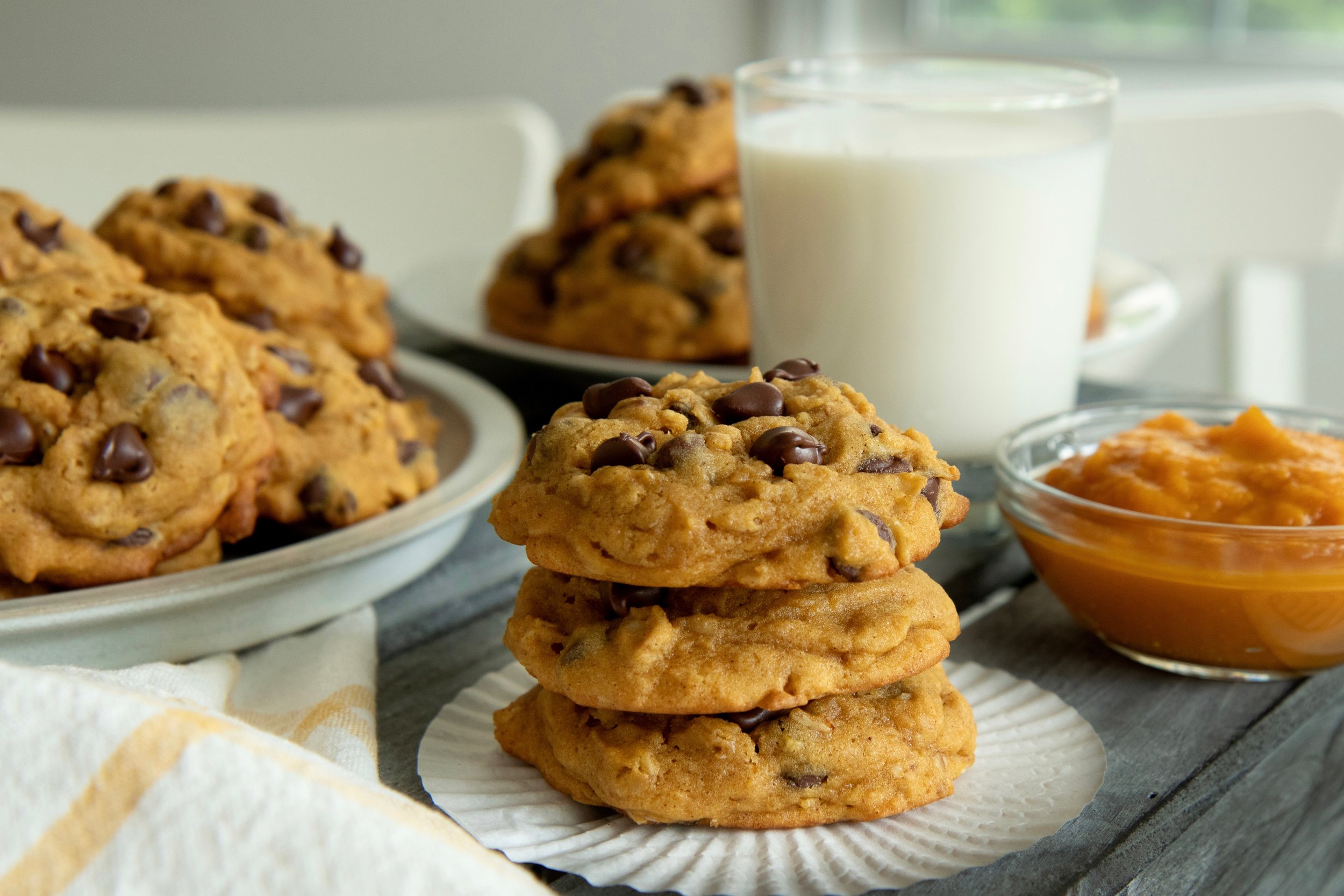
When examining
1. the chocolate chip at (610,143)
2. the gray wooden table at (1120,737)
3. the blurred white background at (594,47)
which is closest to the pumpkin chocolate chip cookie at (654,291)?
the chocolate chip at (610,143)

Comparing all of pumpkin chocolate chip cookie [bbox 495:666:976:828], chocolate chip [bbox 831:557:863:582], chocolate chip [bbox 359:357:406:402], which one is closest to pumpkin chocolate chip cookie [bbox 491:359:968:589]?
chocolate chip [bbox 831:557:863:582]

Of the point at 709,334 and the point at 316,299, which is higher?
the point at 316,299

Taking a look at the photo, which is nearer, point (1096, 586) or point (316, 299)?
point (1096, 586)

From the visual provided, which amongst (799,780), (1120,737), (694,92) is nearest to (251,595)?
(799,780)

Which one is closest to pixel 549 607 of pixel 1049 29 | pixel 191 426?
pixel 191 426

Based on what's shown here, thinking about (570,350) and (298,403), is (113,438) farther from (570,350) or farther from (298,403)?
(570,350)

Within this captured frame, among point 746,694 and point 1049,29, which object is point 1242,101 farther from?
point 746,694

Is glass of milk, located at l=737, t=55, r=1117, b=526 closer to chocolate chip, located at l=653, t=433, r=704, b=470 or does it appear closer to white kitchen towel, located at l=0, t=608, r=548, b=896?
chocolate chip, located at l=653, t=433, r=704, b=470
